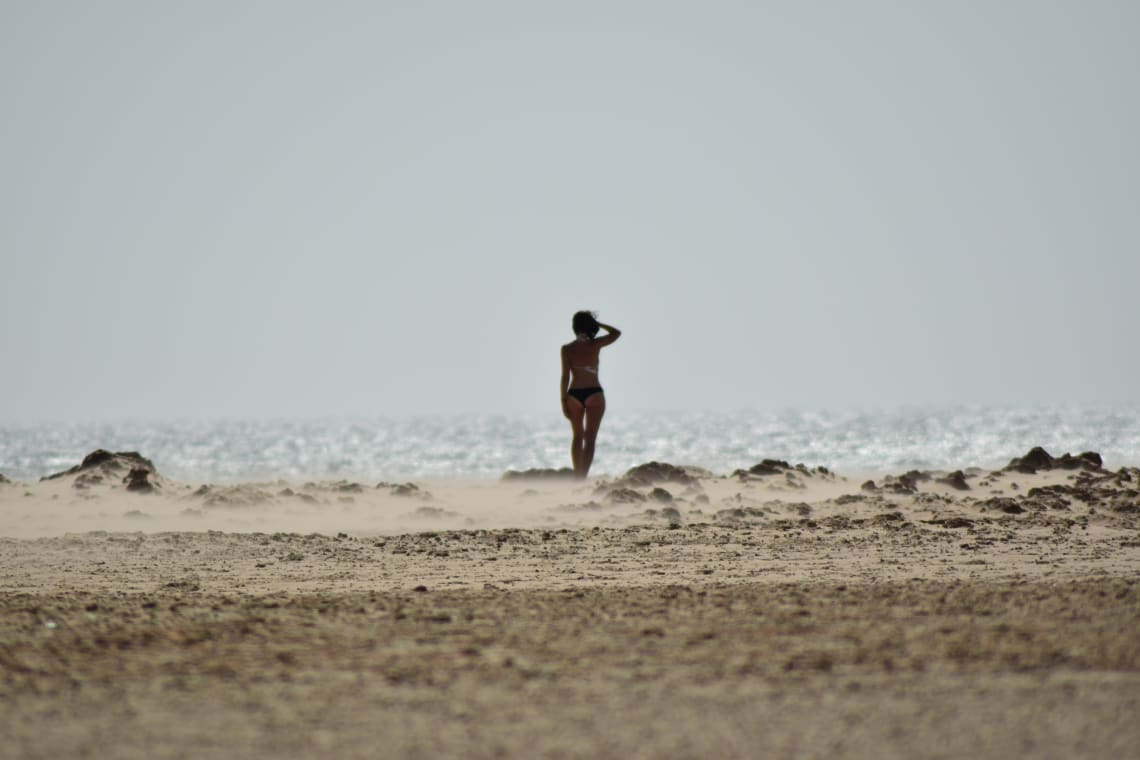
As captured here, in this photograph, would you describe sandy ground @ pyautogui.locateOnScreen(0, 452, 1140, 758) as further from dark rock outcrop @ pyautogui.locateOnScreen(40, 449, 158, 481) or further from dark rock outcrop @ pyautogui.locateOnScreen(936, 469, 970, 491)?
dark rock outcrop @ pyautogui.locateOnScreen(40, 449, 158, 481)

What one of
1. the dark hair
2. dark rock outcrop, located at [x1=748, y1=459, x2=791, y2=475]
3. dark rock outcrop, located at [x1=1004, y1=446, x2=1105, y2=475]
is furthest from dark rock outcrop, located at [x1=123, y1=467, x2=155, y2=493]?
dark rock outcrop, located at [x1=1004, y1=446, x2=1105, y2=475]

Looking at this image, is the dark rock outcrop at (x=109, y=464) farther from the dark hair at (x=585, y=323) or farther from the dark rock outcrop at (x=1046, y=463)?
the dark rock outcrop at (x=1046, y=463)

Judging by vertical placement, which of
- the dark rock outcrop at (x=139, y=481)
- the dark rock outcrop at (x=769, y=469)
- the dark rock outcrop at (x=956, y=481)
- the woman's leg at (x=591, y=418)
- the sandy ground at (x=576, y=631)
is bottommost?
the sandy ground at (x=576, y=631)

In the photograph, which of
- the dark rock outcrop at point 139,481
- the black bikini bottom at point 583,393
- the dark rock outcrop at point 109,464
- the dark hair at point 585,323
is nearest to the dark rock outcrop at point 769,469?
the black bikini bottom at point 583,393

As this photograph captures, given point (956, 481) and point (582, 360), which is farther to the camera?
point (582, 360)

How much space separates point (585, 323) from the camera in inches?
441

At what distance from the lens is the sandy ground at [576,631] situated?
3.27 meters

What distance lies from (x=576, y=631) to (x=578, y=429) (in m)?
6.69

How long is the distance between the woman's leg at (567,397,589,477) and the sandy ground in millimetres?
1885

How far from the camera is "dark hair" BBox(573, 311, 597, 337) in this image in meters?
11.1

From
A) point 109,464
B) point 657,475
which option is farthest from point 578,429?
point 109,464

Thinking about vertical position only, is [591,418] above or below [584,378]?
below

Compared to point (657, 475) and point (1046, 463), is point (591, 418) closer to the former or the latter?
point (657, 475)

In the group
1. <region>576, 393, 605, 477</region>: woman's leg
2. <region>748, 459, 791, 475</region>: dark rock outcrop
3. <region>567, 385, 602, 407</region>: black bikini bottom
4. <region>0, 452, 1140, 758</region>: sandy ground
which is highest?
<region>567, 385, 602, 407</region>: black bikini bottom
